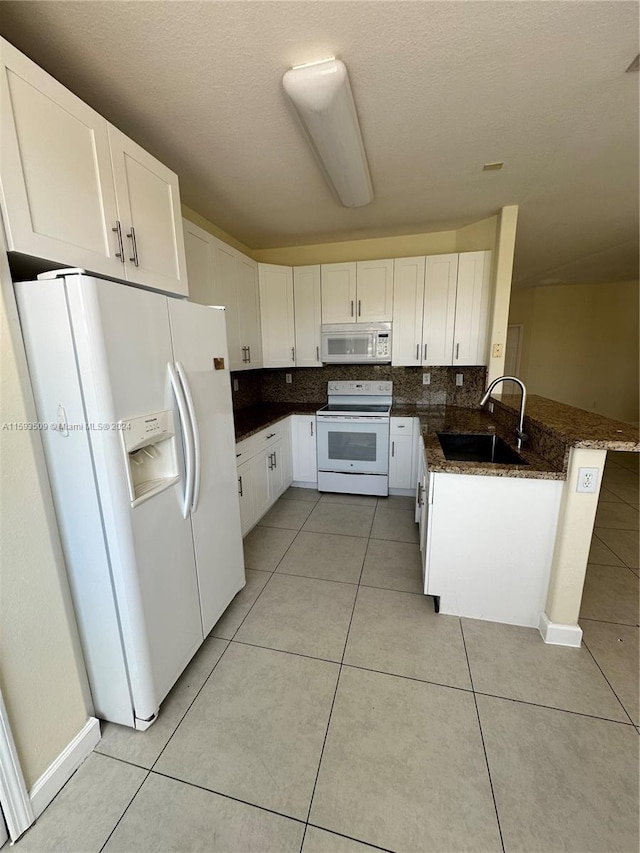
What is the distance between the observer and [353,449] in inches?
132

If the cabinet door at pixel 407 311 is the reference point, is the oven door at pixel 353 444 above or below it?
below

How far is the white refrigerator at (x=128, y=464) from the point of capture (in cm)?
106

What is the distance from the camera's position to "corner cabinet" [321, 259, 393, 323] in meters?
3.29

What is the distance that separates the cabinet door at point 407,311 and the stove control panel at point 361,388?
0.34 meters

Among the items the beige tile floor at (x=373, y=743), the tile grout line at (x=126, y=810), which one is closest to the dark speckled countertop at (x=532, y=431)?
the beige tile floor at (x=373, y=743)

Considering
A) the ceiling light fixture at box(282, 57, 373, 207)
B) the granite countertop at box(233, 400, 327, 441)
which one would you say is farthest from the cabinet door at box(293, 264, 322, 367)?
the ceiling light fixture at box(282, 57, 373, 207)

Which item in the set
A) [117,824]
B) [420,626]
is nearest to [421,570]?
[420,626]

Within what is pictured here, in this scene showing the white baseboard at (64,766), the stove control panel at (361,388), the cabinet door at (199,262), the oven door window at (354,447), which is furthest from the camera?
the stove control panel at (361,388)

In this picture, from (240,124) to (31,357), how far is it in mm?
1510

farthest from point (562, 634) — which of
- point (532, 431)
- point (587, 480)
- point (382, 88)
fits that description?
point (382, 88)

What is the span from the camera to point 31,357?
1080 mm

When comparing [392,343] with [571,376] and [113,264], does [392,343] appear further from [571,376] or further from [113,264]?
[571,376]

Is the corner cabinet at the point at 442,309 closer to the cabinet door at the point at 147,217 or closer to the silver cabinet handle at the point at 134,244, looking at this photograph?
the cabinet door at the point at 147,217

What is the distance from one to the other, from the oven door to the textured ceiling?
1.82 m
